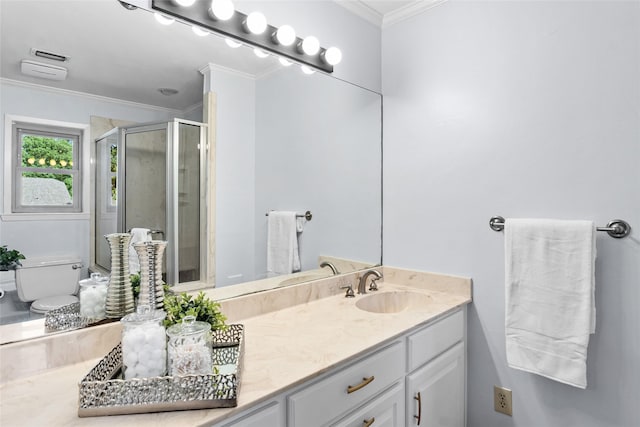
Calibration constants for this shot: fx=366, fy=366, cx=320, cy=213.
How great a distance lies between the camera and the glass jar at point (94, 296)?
3.71 ft

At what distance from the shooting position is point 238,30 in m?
1.45

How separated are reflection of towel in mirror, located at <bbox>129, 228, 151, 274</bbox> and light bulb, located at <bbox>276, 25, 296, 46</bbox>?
958mm

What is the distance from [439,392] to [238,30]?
171 centimetres

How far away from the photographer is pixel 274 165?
5.42ft

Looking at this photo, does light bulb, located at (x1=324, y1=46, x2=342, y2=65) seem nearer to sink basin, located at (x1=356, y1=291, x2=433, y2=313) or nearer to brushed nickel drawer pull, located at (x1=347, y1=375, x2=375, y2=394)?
sink basin, located at (x1=356, y1=291, x2=433, y2=313)

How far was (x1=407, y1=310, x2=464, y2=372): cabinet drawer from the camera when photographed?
4.62 ft

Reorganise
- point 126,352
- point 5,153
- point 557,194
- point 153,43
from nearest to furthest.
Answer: point 126,352 → point 5,153 → point 153,43 → point 557,194

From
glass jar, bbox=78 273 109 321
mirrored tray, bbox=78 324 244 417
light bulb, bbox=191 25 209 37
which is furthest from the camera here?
light bulb, bbox=191 25 209 37

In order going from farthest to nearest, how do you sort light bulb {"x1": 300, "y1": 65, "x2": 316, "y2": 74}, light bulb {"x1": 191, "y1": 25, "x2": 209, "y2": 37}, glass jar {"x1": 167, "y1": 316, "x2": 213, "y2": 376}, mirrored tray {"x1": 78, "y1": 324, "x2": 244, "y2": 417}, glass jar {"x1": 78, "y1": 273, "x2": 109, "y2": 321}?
light bulb {"x1": 300, "y1": 65, "x2": 316, "y2": 74}, light bulb {"x1": 191, "y1": 25, "x2": 209, "y2": 37}, glass jar {"x1": 78, "y1": 273, "x2": 109, "y2": 321}, glass jar {"x1": 167, "y1": 316, "x2": 213, "y2": 376}, mirrored tray {"x1": 78, "y1": 324, "x2": 244, "y2": 417}

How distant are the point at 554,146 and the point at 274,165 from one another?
119 centimetres

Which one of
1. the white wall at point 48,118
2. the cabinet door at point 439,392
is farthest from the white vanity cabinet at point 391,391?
the white wall at point 48,118

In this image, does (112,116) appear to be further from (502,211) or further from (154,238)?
(502,211)

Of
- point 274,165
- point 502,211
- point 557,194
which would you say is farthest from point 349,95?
point 557,194

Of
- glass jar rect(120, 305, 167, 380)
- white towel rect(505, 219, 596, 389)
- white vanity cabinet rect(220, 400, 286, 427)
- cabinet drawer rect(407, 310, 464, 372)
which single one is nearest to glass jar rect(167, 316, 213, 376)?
glass jar rect(120, 305, 167, 380)
